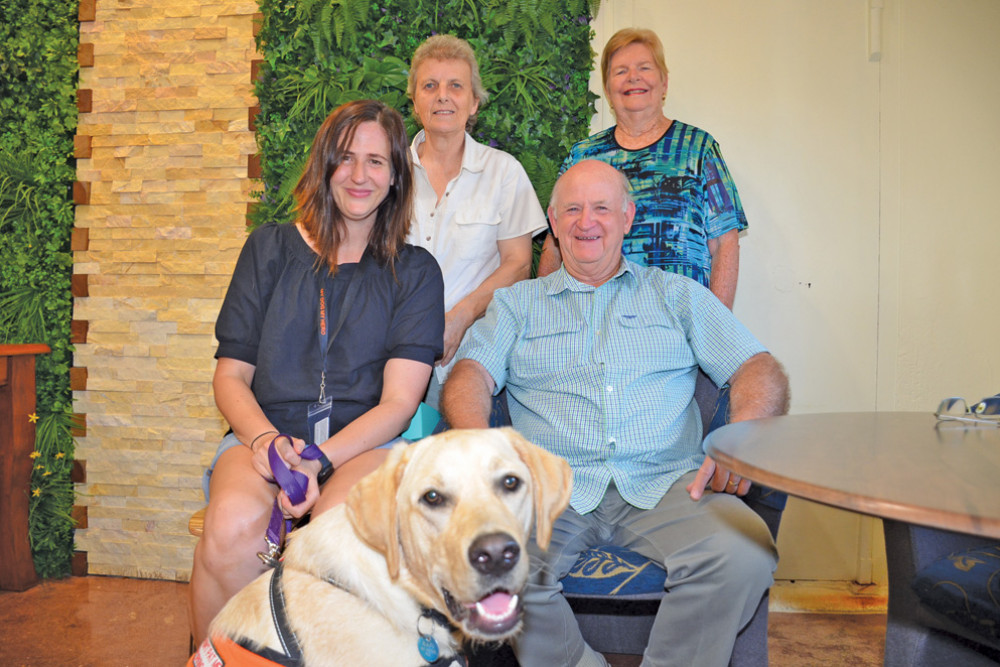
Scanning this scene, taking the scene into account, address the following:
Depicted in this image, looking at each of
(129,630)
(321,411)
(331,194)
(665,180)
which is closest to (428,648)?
(321,411)

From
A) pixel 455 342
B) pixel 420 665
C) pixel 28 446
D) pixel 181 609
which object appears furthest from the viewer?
pixel 28 446

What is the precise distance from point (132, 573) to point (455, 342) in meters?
2.62

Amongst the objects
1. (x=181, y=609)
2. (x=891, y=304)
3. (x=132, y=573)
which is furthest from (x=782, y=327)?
(x=132, y=573)

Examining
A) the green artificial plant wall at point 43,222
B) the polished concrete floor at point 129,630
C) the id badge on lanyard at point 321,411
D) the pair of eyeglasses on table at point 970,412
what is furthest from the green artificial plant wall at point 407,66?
the pair of eyeglasses on table at point 970,412

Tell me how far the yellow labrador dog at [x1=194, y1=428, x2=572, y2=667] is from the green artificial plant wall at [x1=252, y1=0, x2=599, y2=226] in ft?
7.92

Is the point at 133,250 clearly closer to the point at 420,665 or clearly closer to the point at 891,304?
the point at 420,665

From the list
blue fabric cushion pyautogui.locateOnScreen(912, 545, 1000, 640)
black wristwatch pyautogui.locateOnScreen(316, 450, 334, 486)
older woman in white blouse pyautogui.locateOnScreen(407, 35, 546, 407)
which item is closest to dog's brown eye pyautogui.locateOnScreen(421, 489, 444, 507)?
black wristwatch pyautogui.locateOnScreen(316, 450, 334, 486)

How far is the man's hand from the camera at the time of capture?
2197 millimetres

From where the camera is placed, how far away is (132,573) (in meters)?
4.18

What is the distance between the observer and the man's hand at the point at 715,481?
220cm

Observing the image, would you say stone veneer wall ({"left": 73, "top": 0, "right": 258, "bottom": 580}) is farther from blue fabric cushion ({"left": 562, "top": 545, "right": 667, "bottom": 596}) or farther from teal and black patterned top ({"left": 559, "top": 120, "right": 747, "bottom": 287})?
blue fabric cushion ({"left": 562, "top": 545, "right": 667, "bottom": 596})

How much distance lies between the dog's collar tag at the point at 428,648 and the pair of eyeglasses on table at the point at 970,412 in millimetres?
1458

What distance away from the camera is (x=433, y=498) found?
1.57 meters

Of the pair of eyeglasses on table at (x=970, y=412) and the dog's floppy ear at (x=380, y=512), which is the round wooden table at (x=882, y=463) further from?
the dog's floppy ear at (x=380, y=512)
